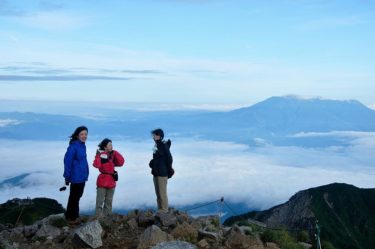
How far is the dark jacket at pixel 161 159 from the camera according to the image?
1436 cm

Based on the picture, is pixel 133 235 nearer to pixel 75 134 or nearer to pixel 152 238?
pixel 152 238

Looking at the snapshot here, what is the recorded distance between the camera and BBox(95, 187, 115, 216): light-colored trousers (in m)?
14.0

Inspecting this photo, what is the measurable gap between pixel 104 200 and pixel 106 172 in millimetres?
1038

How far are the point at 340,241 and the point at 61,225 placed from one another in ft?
305

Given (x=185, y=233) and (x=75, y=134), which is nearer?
(x=185, y=233)

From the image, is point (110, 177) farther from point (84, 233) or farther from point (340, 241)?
point (340, 241)

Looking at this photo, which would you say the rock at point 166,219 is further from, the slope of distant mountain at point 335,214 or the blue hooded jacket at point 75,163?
the slope of distant mountain at point 335,214

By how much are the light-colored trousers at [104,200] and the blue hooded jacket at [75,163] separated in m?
1.07

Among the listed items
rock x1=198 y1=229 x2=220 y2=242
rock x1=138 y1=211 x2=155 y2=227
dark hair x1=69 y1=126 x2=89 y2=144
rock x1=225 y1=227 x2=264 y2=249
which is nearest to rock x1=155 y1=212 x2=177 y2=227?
rock x1=138 y1=211 x2=155 y2=227

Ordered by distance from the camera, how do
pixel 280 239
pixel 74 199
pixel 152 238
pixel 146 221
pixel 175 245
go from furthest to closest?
pixel 74 199
pixel 146 221
pixel 280 239
pixel 152 238
pixel 175 245

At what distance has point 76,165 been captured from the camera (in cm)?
1305

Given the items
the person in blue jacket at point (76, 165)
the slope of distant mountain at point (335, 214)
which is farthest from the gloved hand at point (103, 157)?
the slope of distant mountain at point (335, 214)

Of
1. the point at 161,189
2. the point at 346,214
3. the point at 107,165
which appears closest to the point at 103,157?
the point at 107,165

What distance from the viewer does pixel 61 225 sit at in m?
12.9
